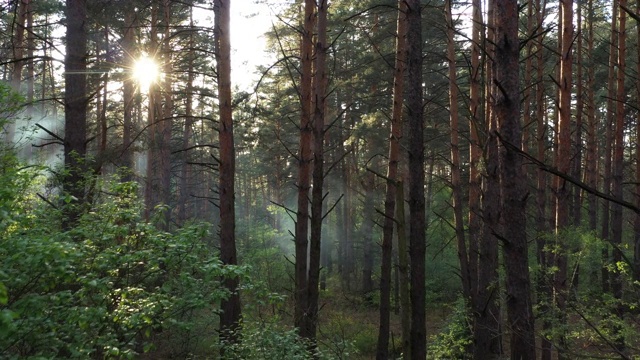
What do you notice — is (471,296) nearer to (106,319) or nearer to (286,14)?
(106,319)

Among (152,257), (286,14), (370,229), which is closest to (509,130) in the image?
(152,257)

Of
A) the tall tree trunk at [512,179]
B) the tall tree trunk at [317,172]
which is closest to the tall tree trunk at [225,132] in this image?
the tall tree trunk at [317,172]

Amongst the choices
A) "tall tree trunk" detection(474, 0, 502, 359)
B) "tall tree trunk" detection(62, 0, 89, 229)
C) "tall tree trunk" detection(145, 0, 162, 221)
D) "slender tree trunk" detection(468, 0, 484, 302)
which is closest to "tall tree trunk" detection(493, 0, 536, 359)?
"tall tree trunk" detection(474, 0, 502, 359)

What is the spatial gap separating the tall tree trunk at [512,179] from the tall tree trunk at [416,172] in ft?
6.46

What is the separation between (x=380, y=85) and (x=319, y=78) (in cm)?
1228

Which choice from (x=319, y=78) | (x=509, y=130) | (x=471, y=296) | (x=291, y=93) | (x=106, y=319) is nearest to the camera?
(x=106, y=319)

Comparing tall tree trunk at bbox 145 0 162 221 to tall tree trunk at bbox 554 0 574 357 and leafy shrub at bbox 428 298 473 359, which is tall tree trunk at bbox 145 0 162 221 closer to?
leafy shrub at bbox 428 298 473 359

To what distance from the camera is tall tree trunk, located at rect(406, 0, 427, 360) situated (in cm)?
676

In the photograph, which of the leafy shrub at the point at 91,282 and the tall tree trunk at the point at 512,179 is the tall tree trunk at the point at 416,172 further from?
the leafy shrub at the point at 91,282

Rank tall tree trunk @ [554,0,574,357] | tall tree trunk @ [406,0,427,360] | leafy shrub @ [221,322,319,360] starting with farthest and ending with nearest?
tall tree trunk @ [554,0,574,357], tall tree trunk @ [406,0,427,360], leafy shrub @ [221,322,319,360]

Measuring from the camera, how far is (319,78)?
9242 millimetres

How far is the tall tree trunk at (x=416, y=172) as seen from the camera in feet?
22.2

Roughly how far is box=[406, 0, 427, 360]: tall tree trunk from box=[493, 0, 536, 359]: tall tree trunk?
6.46 feet

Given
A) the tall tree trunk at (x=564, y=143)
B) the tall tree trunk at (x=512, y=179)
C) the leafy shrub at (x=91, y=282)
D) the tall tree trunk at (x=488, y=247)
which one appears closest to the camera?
the leafy shrub at (x=91, y=282)
